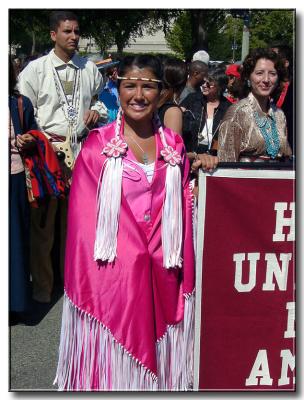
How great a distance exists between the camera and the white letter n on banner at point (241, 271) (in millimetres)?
3049

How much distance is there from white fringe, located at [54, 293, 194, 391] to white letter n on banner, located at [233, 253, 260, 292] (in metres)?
0.24

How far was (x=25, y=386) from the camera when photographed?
3.55 meters

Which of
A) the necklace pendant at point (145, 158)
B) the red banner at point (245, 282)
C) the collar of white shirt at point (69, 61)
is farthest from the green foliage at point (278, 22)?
the collar of white shirt at point (69, 61)

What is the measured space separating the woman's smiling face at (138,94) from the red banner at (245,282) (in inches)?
→ 17.1

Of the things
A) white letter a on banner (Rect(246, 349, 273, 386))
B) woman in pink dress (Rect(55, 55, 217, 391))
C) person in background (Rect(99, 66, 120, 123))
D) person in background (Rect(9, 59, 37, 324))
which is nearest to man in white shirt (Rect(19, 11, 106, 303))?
person in background (Rect(9, 59, 37, 324))

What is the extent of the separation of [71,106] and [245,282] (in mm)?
2327

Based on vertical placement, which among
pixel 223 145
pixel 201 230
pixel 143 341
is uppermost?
pixel 223 145

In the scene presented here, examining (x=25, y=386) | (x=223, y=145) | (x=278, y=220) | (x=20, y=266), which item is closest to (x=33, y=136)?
(x=20, y=266)

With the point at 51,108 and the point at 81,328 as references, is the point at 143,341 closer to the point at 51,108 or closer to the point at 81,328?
the point at 81,328

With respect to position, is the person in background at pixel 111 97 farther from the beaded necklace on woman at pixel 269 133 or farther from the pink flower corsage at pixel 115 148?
the pink flower corsage at pixel 115 148

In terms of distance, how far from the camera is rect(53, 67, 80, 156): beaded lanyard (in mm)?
4758

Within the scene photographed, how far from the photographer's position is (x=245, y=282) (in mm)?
3076

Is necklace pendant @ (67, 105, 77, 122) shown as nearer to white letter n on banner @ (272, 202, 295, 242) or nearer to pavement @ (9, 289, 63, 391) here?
pavement @ (9, 289, 63, 391)

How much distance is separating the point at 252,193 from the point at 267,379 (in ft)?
3.17
